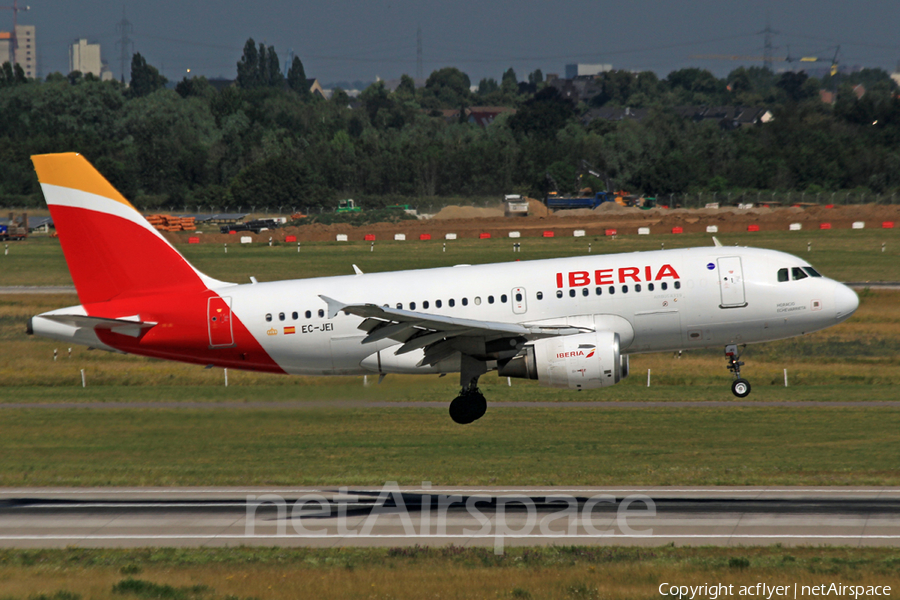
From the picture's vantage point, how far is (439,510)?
4284 centimetres

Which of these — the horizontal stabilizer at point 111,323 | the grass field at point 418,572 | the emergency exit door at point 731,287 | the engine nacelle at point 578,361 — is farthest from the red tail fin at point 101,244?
the emergency exit door at point 731,287

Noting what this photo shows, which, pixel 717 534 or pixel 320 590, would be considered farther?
pixel 717 534

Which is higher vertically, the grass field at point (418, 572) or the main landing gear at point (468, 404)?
the main landing gear at point (468, 404)

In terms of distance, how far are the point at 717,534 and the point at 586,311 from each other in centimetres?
992

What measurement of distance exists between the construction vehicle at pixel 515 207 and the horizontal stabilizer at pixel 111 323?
129 m

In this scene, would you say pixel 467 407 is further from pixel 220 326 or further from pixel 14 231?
pixel 14 231

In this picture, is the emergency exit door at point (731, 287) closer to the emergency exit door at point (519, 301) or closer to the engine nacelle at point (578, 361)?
the engine nacelle at point (578, 361)

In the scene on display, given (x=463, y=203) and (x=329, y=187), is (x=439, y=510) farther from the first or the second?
(x=329, y=187)

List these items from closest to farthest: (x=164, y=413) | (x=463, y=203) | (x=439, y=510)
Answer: (x=439, y=510) < (x=164, y=413) < (x=463, y=203)

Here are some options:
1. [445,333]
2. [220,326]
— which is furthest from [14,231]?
[445,333]

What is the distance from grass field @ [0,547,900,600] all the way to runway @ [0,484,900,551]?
1452 millimetres

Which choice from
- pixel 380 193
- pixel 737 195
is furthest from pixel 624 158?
pixel 380 193

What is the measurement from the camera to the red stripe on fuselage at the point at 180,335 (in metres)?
38.7

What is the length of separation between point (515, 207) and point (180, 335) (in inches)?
5088
